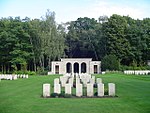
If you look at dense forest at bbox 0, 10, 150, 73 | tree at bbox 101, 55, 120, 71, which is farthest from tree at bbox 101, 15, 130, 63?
tree at bbox 101, 55, 120, 71

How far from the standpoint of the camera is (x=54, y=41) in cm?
5262

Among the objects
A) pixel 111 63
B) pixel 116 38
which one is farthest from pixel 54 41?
pixel 116 38

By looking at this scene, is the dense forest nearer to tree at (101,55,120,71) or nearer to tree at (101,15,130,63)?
tree at (101,15,130,63)

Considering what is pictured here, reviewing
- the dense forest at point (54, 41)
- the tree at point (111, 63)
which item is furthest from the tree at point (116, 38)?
the tree at point (111, 63)

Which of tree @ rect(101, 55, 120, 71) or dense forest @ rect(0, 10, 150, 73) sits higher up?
dense forest @ rect(0, 10, 150, 73)

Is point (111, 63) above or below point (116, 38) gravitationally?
below

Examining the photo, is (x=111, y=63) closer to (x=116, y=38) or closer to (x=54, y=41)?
(x=116, y=38)

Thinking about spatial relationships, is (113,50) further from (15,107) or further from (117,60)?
(15,107)

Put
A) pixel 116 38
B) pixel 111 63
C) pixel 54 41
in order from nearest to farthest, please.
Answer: pixel 111 63, pixel 54 41, pixel 116 38

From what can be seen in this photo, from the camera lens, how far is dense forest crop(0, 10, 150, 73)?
52.5m

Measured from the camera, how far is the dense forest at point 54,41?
52469 mm

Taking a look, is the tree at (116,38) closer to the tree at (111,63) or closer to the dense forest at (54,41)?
the dense forest at (54,41)

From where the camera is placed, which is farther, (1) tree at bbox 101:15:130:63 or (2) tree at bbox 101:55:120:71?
(1) tree at bbox 101:15:130:63

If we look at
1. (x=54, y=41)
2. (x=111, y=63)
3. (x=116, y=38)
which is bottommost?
(x=111, y=63)
